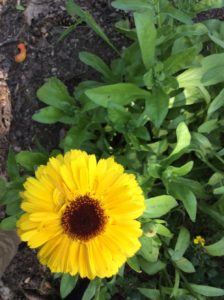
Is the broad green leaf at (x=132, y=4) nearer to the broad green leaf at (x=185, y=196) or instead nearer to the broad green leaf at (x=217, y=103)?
the broad green leaf at (x=217, y=103)

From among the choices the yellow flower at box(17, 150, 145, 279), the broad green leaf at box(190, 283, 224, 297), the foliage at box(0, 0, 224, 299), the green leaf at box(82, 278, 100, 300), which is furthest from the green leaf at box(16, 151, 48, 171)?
the broad green leaf at box(190, 283, 224, 297)

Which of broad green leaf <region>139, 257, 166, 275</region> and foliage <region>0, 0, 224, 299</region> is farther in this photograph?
broad green leaf <region>139, 257, 166, 275</region>

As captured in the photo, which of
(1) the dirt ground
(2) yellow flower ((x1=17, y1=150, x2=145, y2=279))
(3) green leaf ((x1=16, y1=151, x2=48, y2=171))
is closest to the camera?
(2) yellow flower ((x1=17, y1=150, x2=145, y2=279))

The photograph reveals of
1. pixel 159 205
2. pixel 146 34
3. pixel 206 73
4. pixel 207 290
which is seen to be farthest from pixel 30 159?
pixel 207 290

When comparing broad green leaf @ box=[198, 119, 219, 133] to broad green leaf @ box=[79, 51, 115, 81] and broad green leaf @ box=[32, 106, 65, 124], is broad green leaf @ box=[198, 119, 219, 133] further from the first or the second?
broad green leaf @ box=[32, 106, 65, 124]

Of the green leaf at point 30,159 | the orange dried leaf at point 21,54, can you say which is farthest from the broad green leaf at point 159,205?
the orange dried leaf at point 21,54

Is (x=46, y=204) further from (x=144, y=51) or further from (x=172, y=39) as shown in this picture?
(x=172, y=39)

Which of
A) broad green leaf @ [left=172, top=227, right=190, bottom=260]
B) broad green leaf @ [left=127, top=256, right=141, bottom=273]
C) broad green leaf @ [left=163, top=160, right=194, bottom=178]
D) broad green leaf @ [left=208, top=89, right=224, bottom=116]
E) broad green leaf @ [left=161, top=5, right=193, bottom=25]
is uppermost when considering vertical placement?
broad green leaf @ [left=161, top=5, right=193, bottom=25]
